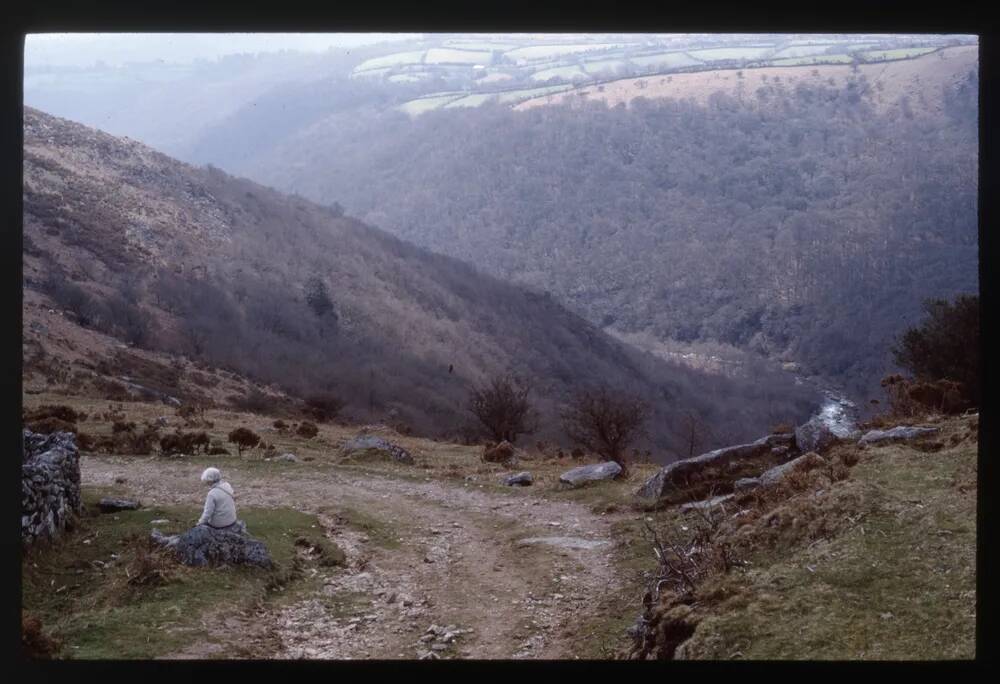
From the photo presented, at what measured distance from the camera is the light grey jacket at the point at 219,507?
856 cm

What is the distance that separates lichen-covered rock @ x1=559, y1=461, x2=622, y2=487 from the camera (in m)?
13.5

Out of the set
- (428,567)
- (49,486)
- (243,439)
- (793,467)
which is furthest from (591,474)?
(49,486)

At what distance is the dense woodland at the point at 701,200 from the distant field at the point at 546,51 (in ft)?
17.9

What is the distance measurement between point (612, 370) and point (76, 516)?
30.2 m

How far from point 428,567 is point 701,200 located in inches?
1746

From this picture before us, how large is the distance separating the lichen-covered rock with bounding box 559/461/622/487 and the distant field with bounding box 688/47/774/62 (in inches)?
2451

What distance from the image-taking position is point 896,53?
6088 centimetres

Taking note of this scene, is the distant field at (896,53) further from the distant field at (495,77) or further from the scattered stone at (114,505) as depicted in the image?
the scattered stone at (114,505)

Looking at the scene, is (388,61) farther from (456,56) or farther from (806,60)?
(806,60)

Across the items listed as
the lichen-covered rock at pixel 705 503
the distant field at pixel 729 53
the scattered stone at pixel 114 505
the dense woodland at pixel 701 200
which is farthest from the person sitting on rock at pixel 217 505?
the distant field at pixel 729 53

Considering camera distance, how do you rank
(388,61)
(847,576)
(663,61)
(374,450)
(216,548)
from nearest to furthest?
1. (847,576)
2. (216,548)
3. (374,450)
4. (663,61)
5. (388,61)

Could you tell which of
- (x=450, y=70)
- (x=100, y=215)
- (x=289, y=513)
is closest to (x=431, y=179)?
(x=450, y=70)

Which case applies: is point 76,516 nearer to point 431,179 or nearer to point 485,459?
point 485,459
